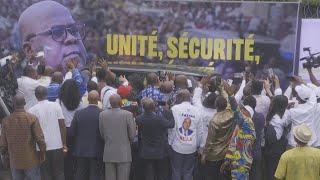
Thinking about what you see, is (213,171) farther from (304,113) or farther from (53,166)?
(53,166)

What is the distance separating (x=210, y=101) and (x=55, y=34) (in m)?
4.65

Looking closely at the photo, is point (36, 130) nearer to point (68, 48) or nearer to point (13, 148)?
point (13, 148)

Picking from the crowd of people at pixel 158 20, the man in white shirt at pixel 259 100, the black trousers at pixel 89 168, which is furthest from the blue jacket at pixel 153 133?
the crowd of people at pixel 158 20

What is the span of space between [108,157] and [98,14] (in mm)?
4392

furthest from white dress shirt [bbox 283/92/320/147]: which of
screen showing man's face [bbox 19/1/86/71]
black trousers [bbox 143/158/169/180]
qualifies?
screen showing man's face [bbox 19/1/86/71]

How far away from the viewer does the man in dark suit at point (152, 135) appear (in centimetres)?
793

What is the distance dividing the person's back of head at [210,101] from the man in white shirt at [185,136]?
0.18 metres

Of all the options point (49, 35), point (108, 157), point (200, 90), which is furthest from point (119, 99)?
point (49, 35)

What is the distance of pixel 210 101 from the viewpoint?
26.9 feet

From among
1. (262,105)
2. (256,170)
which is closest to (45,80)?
(262,105)

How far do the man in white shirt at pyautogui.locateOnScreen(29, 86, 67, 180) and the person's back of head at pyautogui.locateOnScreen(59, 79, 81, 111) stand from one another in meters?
0.28

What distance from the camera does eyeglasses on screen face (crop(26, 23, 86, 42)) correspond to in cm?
1174

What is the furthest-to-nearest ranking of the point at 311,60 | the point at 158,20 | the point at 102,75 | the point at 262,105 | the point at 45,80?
the point at 158,20, the point at 311,60, the point at 45,80, the point at 102,75, the point at 262,105

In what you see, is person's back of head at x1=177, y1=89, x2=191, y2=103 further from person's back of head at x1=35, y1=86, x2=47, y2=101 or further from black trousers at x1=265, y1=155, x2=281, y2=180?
person's back of head at x1=35, y1=86, x2=47, y2=101
